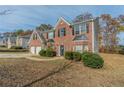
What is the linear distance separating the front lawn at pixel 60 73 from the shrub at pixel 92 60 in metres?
0.19

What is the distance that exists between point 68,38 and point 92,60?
1.75 metres

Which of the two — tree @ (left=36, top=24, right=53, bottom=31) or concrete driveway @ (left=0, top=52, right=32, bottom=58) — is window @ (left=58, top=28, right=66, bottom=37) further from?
concrete driveway @ (left=0, top=52, right=32, bottom=58)

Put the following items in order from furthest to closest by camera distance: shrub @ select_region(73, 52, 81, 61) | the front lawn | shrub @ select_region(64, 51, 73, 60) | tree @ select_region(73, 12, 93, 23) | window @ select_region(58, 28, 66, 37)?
window @ select_region(58, 28, 66, 37) → shrub @ select_region(73, 52, 81, 61) → shrub @ select_region(64, 51, 73, 60) → tree @ select_region(73, 12, 93, 23) → the front lawn

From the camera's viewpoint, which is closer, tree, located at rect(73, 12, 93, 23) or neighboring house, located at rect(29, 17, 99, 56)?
tree, located at rect(73, 12, 93, 23)

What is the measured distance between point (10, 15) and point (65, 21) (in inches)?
102

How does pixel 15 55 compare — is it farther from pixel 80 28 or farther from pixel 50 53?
pixel 80 28

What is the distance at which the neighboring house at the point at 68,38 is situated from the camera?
1197cm

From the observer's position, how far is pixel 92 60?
11664mm

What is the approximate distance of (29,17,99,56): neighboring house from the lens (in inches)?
471

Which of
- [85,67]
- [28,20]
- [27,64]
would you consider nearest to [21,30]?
[28,20]

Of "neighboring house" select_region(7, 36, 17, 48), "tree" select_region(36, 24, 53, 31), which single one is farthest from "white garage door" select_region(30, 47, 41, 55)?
"tree" select_region(36, 24, 53, 31)

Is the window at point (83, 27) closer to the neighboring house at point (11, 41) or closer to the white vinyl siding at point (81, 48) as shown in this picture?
the white vinyl siding at point (81, 48)

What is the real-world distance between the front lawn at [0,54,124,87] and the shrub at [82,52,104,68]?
19cm

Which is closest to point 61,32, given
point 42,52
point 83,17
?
point 42,52
